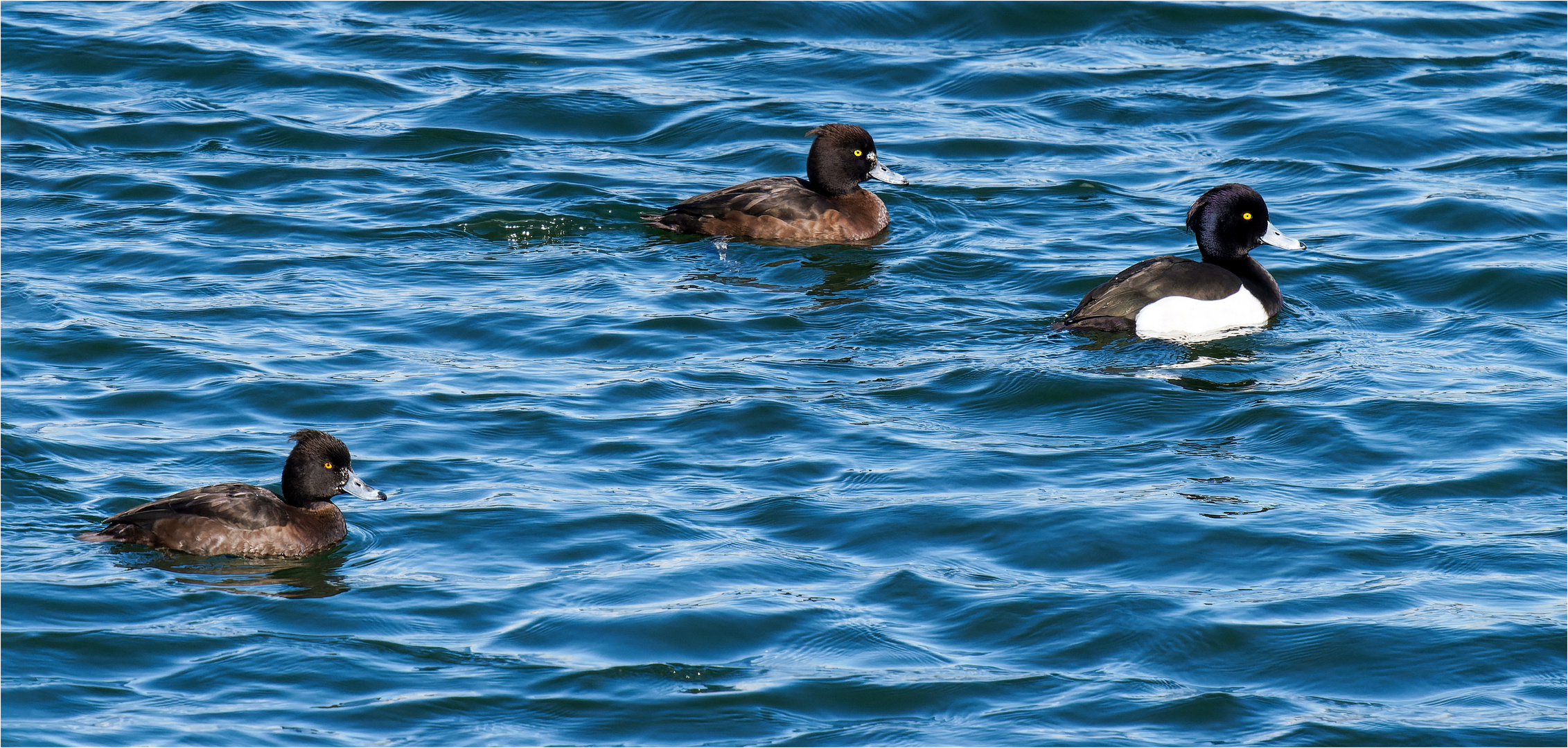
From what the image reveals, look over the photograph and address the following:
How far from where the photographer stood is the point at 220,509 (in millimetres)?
8516

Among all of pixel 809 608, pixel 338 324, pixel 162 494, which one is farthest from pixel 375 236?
pixel 809 608

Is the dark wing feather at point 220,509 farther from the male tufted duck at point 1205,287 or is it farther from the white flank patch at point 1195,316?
the white flank patch at point 1195,316

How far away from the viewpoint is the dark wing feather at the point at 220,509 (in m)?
8.48

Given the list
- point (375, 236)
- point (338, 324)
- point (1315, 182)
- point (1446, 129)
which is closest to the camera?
point (338, 324)

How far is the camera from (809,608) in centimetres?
823

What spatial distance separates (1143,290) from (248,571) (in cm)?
585

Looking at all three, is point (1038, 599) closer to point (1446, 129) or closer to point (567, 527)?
point (567, 527)

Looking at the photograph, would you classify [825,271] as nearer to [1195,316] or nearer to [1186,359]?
[1195,316]

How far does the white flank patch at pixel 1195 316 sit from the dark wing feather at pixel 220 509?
5618 mm

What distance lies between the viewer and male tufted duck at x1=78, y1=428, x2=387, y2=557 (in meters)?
8.48

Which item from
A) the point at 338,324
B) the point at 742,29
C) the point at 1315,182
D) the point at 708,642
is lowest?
the point at 708,642

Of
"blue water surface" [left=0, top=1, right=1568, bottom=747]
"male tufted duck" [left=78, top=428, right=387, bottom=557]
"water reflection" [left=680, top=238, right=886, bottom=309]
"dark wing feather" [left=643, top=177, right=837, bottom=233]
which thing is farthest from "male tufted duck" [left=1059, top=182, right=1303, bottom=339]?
"male tufted duck" [left=78, top=428, right=387, bottom=557]

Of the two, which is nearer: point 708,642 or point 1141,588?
point 708,642

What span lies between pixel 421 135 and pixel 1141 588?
974cm
